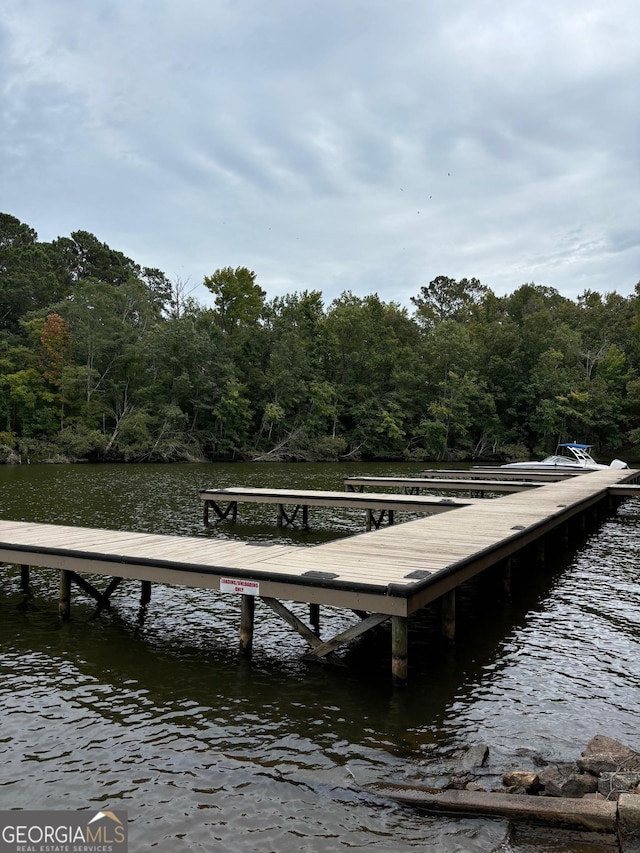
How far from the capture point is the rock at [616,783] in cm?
410

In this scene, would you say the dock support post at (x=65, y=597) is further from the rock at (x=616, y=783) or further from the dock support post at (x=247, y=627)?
the rock at (x=616, y=783)

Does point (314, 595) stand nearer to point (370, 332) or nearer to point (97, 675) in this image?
point (97, 675)

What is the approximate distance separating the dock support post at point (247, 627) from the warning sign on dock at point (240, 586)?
0.23 metres

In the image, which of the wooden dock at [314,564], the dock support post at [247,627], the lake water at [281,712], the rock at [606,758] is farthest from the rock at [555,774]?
the dock support post at [247,627]

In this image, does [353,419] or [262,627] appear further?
[353,419]

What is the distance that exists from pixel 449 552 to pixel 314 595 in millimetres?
2311

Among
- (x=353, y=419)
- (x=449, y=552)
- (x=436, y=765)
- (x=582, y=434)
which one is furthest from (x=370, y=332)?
(x=436, y=765)

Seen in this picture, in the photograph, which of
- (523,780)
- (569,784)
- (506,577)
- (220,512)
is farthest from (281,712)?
(220,512)

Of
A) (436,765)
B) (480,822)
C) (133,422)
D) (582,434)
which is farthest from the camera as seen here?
(582,434)

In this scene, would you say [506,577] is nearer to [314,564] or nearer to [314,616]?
[314,616]

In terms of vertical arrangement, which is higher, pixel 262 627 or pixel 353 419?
pixel 353 419

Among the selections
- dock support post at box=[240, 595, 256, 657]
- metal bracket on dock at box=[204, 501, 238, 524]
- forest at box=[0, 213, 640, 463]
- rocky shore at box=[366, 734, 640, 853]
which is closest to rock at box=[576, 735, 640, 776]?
rocky shore at box=[366, 734, 640, 853]

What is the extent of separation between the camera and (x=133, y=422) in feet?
142

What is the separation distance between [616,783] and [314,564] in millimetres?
3770
